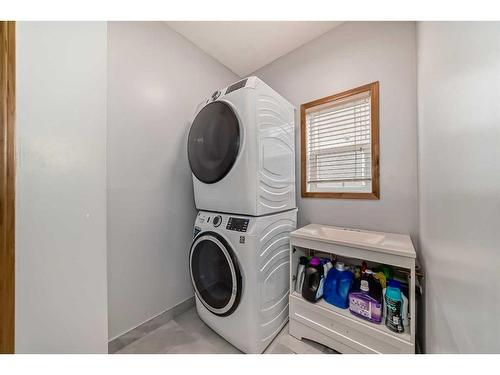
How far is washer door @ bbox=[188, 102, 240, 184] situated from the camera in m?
1.15

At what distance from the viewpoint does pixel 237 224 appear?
1.17 meters

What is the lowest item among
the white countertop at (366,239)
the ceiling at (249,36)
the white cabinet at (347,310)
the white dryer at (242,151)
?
the white cabinet at (347,310)

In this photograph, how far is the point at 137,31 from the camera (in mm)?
1312

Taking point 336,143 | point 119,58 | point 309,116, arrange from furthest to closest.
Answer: point 309,116 < point 336,143 < point 119,58

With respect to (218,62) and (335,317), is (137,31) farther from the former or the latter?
(335,317)

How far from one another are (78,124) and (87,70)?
191mm

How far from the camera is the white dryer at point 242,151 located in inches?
44.1

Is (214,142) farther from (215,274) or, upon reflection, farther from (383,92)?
(383,92)

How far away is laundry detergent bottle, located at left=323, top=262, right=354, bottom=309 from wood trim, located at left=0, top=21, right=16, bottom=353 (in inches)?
54.8

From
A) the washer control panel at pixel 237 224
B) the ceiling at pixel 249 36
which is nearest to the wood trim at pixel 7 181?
the washer control panel at pixel 237 224

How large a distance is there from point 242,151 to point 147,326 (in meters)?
1.44

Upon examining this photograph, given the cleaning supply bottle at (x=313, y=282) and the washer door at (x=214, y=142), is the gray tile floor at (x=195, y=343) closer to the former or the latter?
the cleaning supply bottle at (x=313, y=282)

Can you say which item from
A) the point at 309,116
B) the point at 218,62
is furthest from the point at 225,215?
the point at 218,62

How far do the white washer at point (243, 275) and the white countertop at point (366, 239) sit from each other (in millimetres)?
217
